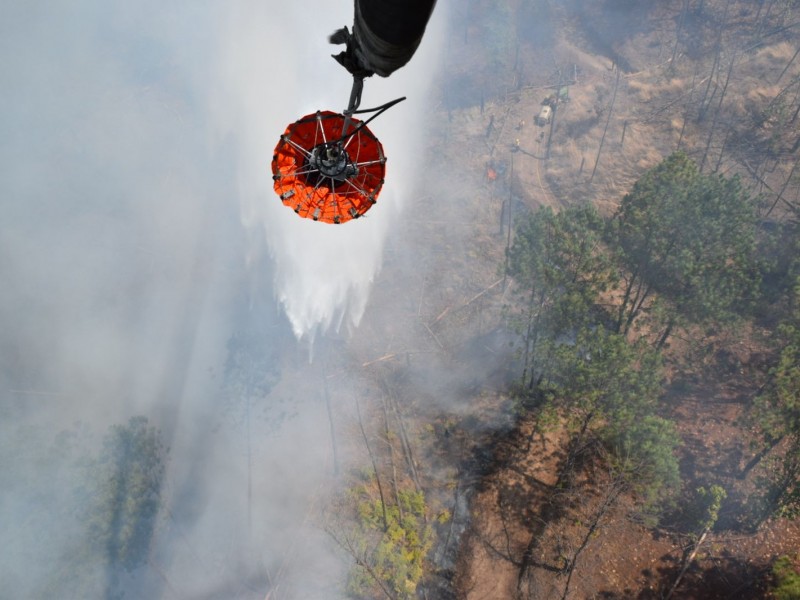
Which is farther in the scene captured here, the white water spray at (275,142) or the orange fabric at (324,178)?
the white water spray at (275,142)

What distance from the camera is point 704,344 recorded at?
113ft

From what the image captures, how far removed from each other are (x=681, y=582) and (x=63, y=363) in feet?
134

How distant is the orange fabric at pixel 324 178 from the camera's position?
10.2 m

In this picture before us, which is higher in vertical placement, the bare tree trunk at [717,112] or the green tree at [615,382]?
the bare tree trunk at [717,112]

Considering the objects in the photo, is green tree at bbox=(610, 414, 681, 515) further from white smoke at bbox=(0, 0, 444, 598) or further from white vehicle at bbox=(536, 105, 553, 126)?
white vehicle at bbox=(536, 105, 553, 126)

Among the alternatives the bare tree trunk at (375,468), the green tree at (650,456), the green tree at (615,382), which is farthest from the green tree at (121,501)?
the green tree at (650,456)

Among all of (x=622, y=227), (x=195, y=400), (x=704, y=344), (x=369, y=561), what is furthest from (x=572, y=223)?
(x=195, y=400)

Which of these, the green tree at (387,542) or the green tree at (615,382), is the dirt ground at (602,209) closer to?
the green tree at (387,542)

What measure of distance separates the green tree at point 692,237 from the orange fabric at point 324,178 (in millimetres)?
22328

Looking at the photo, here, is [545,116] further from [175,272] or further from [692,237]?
[175,272]

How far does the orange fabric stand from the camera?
10250 mm

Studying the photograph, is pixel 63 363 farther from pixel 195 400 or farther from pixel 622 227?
pixel 622 227

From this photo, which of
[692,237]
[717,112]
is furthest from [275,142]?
[717,112]

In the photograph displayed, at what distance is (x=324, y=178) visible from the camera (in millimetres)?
10445
